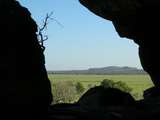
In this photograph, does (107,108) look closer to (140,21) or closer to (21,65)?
(21,65)

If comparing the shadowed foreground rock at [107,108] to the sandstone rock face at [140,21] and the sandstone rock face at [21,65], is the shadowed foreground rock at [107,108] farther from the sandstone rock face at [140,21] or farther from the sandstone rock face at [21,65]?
the sandstone rock face at [140,21]

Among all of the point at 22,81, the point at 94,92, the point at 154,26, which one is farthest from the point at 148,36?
the point at 22,81

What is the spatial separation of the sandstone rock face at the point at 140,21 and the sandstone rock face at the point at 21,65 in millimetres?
11414

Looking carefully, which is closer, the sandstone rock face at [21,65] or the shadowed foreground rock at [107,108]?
the sandstone rock face at [21,65]

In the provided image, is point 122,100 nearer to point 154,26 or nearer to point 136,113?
point 136,113

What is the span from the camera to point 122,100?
24.3 metres

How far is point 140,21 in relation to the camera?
107 feet

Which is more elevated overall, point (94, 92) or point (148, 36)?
point (148, 36)

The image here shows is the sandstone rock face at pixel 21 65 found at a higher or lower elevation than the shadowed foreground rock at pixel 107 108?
higher

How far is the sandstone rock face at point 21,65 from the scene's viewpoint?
18531 mm

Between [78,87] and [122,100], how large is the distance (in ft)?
358

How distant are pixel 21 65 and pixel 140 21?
15086 millimetres

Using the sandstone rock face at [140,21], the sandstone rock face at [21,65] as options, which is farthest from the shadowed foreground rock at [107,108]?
the sandstone rock face at [140,21]

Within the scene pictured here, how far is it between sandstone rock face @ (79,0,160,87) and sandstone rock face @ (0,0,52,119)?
11.4 meters
